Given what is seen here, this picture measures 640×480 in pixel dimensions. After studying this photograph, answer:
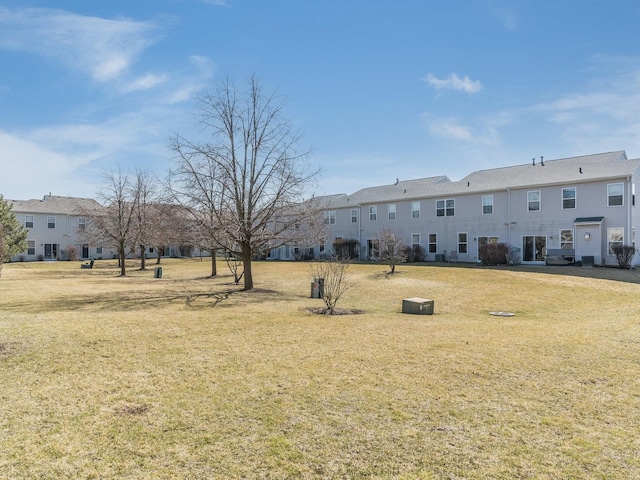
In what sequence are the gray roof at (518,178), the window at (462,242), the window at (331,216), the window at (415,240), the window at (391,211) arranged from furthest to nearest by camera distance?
the window at (331,216), the window at (391,211), the window at (415,240), the window at (462,242), the gray roof at (518,178)

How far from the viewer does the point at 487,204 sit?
1214 inches

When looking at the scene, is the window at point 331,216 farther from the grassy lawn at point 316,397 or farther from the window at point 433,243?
the grassy lawn at point 316,397

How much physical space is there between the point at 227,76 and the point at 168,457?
17.8 meters

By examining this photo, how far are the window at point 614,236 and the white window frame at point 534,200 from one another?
4.40 metres

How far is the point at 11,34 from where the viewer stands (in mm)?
10938

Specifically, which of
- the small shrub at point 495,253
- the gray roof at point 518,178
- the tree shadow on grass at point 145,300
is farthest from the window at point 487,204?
the tree shadow on grass at point 145,300

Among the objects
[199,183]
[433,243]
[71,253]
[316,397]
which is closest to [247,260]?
[199,183]

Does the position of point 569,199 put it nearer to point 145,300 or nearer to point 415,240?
point 415,240

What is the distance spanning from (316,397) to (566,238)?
27321 mm

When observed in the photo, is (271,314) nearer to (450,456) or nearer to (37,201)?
(450,456)

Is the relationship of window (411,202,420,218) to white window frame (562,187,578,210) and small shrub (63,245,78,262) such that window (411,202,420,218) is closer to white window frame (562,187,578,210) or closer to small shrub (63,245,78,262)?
white window frame (562,187,578,210)

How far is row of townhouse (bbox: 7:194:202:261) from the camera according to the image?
46562 millimetres

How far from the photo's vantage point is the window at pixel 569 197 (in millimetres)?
26688

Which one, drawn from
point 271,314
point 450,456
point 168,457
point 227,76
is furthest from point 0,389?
point 227,76
